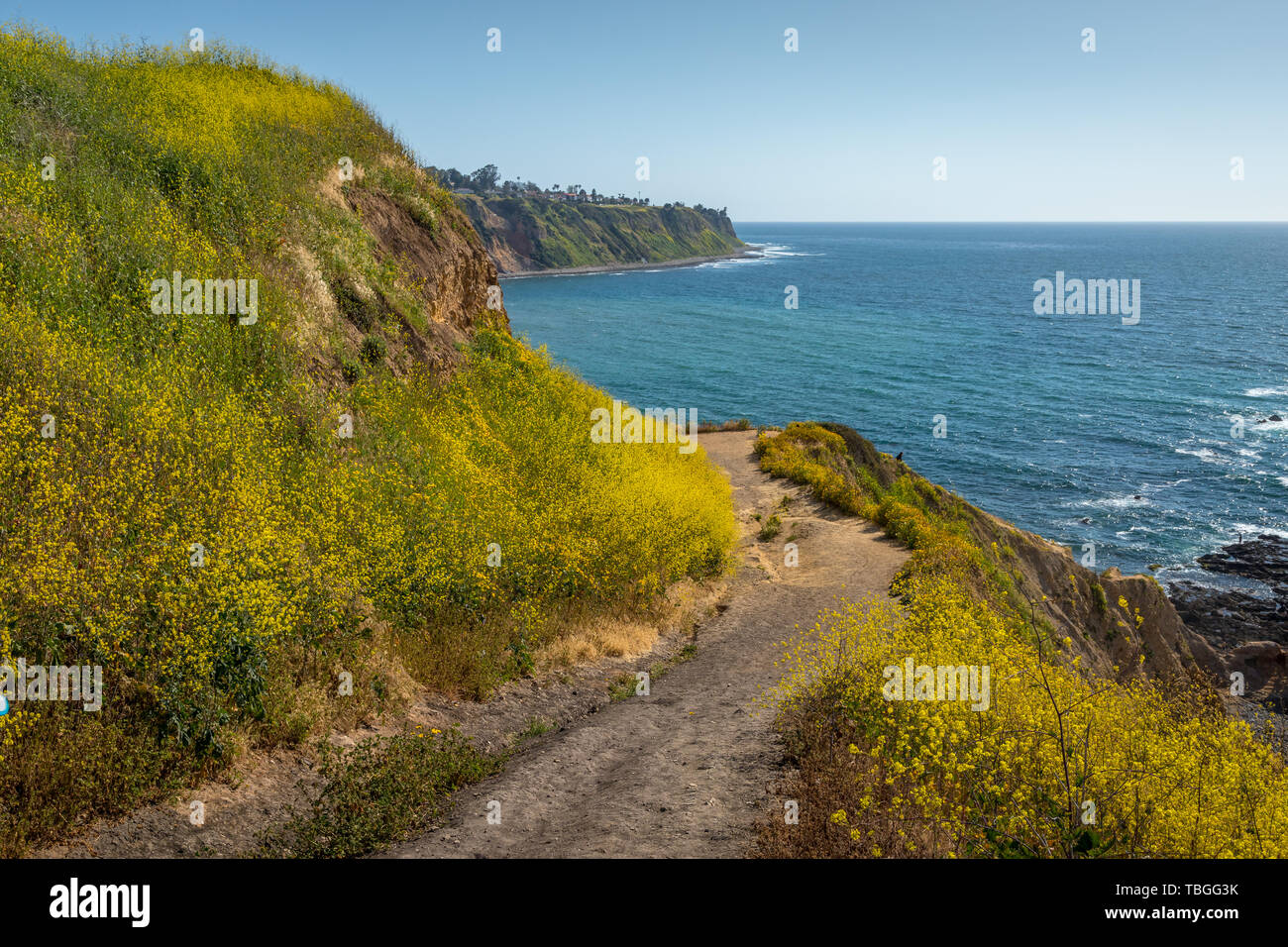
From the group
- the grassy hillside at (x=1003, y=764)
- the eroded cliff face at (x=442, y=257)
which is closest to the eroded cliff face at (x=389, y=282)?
the eroded cliff face at (x=442, y=257)

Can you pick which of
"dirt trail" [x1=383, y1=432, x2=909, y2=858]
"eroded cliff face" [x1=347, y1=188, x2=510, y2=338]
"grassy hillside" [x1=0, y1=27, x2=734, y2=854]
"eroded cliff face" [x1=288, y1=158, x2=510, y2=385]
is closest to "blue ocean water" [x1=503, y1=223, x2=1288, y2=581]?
"eroded cliff face" [x1=347, y1=188, x2=510, y2=338]

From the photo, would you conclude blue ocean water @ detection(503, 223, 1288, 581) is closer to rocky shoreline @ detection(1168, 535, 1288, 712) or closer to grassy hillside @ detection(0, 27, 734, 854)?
rocky shoreline @ detection(1168, 535, 1288, 712)

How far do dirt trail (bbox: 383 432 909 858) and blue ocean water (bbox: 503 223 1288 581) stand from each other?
24761mm

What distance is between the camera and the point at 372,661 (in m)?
11.1

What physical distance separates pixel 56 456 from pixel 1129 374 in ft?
298

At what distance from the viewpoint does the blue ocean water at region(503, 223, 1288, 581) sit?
47.0 meters

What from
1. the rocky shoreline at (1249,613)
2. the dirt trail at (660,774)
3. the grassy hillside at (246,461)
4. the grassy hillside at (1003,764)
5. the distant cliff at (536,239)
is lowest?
the rocky shoreline at (1249,613)

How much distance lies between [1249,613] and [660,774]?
38.1 metres

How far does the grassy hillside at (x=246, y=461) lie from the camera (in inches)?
333

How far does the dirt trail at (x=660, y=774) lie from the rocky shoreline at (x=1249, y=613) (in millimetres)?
23816

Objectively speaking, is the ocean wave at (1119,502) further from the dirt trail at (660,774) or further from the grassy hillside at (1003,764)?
the grassy hillside at (1003,764)

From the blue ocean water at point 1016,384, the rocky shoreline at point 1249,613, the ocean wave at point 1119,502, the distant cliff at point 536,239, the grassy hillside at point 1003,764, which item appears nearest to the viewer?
the grassy hillside at point 1003,764

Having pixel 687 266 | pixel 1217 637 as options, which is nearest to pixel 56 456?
pixel 1217 637

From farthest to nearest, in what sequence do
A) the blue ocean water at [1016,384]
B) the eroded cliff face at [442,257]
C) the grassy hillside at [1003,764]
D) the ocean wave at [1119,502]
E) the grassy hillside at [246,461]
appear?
the blue ocean water at [1016,384] → the ocean wave at [1119,502] → the eroded cliff face at [442,257] → the grassy hillside at [246,461] → the grassy hillside at [1003,764]
